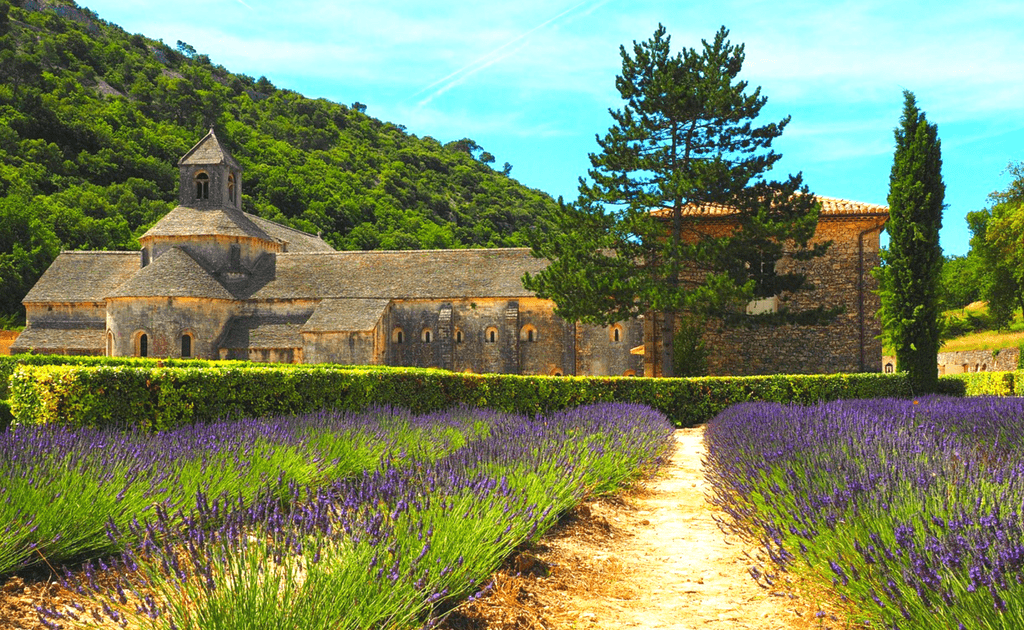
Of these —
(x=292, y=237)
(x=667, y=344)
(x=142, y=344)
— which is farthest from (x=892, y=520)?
(x=292, y=237)

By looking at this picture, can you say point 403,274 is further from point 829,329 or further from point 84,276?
point 829,329

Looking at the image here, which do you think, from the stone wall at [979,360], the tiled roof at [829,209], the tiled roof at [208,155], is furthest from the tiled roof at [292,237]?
the stone wall at [979,360]

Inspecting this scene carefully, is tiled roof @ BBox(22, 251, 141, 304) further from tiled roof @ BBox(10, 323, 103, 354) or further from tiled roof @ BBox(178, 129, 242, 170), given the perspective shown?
tiled roof @ BBox(178, 129, 242, 170)

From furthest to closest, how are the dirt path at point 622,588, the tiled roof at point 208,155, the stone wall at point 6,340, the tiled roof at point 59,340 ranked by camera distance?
the tiled roof at point 208,155, the stone wall at point 6,340, the tiled roof at point 59,340, the dirt path at point 622,588

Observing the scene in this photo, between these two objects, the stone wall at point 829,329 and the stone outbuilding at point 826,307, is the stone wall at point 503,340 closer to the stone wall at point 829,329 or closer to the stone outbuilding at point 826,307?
the stone outbuilding at point 826,307

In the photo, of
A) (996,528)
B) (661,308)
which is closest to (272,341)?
(661,308)

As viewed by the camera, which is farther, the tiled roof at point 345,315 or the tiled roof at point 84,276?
the tiled roof at point 84,276

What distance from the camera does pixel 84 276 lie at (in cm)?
3822

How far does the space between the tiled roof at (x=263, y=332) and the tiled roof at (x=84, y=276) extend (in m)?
7.38

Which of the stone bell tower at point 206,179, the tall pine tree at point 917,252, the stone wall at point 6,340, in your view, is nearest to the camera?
the tall pine tree at point 917,252

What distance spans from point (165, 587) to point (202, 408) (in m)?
9.51

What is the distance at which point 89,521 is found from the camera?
4.34 m

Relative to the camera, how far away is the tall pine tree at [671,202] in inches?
894

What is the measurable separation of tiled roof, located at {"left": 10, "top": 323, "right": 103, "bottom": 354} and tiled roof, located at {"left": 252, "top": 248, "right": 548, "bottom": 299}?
832 cm
